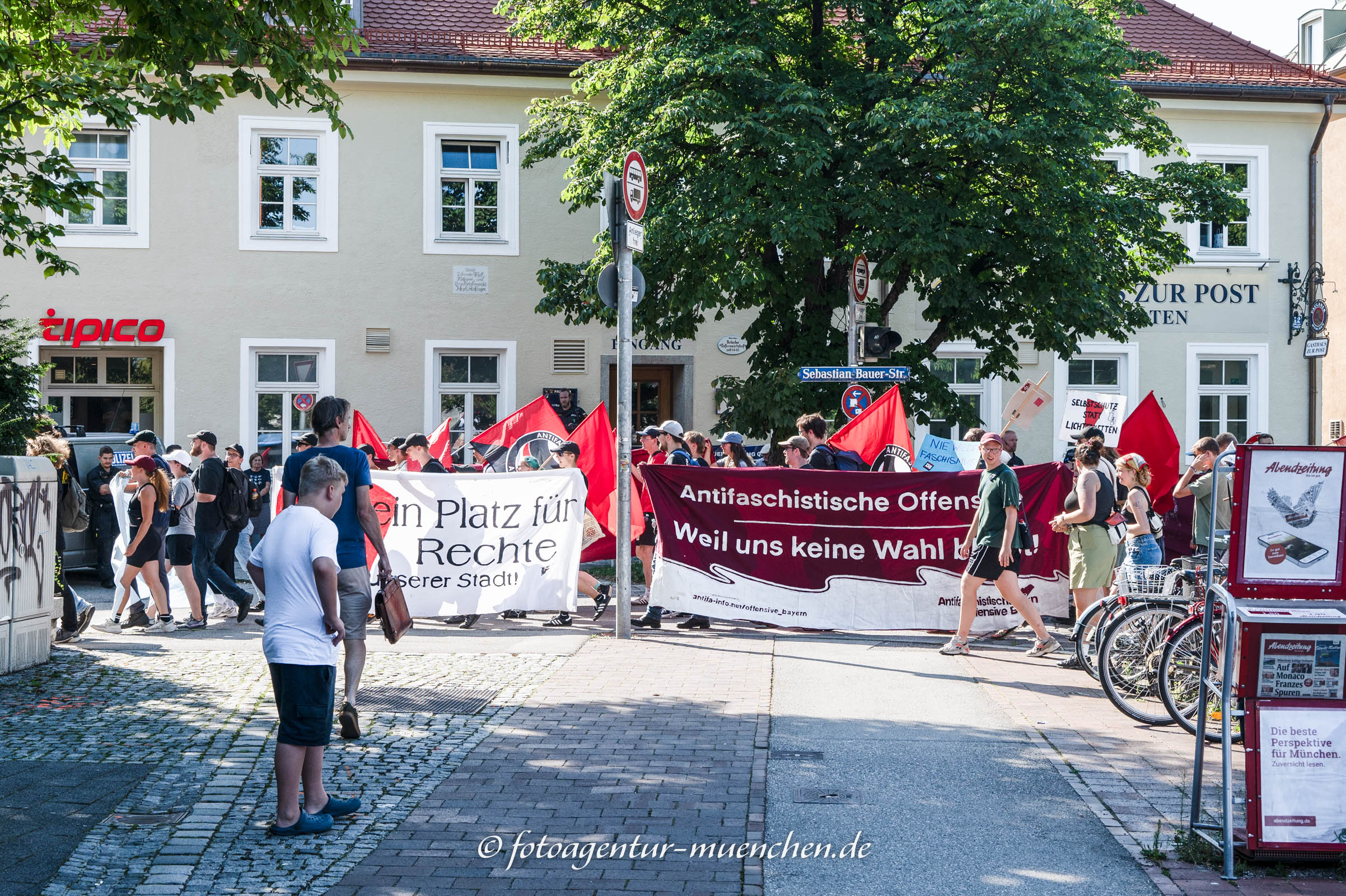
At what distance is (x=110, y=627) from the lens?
37.0ft

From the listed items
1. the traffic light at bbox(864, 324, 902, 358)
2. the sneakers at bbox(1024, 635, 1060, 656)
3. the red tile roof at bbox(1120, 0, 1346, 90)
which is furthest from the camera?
the red tile roof at bbox(1120, 0, 1346, 90)

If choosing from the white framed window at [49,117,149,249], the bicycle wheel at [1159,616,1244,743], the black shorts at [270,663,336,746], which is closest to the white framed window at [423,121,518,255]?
the white framed window at [49,117,149,249]

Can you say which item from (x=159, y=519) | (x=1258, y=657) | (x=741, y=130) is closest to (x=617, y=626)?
(x=159, y=519)

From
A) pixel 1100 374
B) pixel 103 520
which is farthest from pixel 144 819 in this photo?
pixel 1100 374

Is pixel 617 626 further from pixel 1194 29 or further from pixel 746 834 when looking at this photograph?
pixel 1194 29

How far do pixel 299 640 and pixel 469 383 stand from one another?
1577 centimetres

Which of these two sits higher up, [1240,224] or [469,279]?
[1240,224]

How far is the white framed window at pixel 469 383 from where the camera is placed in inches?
803

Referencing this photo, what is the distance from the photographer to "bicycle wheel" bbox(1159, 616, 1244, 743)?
23.1ft

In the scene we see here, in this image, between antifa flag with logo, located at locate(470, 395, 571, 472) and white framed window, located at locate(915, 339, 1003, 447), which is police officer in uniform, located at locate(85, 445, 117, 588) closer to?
antifa flag with logo, located at locate(470, 395, 571, 472)

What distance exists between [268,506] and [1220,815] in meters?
12.3

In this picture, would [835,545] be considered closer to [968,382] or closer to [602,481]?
[602,481]

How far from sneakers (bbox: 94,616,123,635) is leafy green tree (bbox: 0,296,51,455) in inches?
96.4

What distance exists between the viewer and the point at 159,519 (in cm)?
1104
